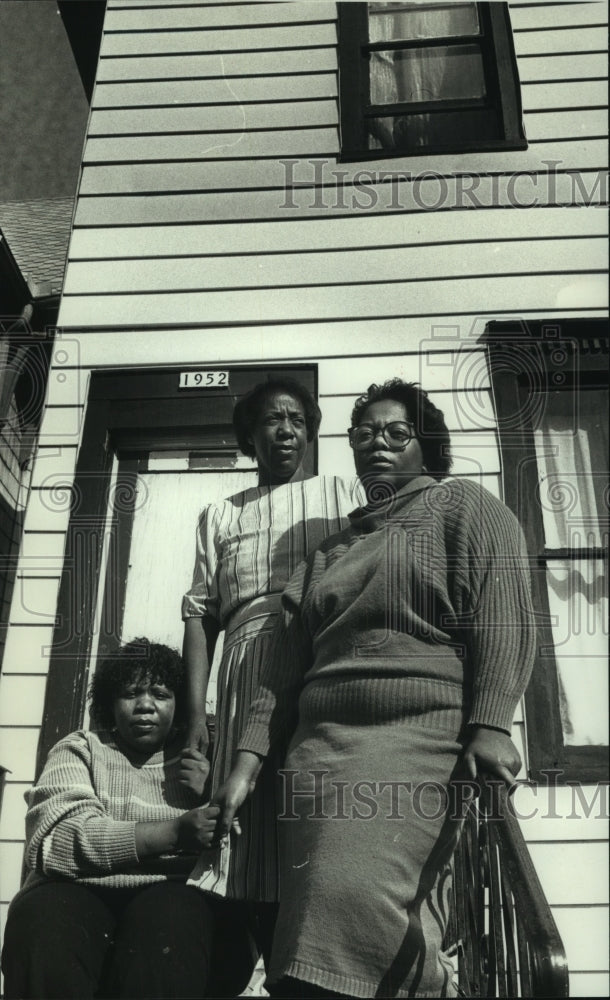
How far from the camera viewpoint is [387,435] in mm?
2438

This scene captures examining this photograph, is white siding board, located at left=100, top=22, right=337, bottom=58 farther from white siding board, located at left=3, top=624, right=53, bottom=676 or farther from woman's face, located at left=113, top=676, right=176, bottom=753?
woman's face, located at left=113, top=676, right=176, bottom=753

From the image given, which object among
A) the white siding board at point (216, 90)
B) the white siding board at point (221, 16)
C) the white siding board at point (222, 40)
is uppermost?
the white siding board at point (221, 16)

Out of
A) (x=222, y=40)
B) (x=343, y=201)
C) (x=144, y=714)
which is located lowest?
(x=144, y=714)

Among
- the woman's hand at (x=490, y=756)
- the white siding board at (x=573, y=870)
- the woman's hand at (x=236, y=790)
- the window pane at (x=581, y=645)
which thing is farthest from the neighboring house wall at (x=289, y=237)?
the white siding board at (x=573, y=870)

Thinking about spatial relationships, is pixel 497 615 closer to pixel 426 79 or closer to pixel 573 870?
pixel 573 870

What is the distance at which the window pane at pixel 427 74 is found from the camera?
3.23m

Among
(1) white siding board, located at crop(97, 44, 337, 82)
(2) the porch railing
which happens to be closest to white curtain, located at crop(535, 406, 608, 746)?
(2) the porch railing

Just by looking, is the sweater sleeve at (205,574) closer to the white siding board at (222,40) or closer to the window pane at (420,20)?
the white siding board at (222,40)

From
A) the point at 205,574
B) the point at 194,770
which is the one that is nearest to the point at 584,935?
the point at 194,770

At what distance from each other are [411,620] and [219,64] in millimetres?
2301

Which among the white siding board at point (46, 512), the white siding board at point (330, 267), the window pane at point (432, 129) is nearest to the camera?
the white siding board at point (46, 512)

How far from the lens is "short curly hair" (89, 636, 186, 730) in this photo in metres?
2.23

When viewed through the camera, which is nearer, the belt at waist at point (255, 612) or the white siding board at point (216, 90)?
the belt at waist at point (255, 612)

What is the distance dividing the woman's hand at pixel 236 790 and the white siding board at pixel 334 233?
163 centimetres
